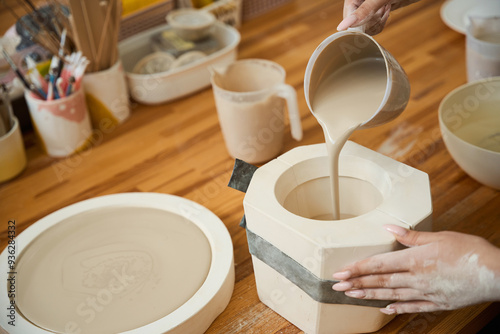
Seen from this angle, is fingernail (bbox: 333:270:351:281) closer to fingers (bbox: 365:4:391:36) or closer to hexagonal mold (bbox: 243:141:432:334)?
hexagonal mold (bbox: 243:141:432:334)

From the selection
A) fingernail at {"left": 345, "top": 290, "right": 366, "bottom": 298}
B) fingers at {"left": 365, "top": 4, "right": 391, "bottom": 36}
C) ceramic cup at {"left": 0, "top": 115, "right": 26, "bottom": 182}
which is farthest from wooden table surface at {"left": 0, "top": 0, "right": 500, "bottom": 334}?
fingers at {"left": 365, "top": 4, "right": 391, "bottom": 36}

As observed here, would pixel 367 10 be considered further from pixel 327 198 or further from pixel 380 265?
pixel 380 265

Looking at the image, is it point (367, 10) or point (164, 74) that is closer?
point (367, 10)

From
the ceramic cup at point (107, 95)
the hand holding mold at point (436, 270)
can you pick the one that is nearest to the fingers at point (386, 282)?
the hand holding mold at point (436, 270)

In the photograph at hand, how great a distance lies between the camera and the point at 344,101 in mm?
870

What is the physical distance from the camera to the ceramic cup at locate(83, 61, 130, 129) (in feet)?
4.10

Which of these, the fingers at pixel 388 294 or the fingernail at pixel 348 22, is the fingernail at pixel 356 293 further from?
the fingernail at pixel 348 22

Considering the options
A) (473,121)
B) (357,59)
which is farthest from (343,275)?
(473,121)

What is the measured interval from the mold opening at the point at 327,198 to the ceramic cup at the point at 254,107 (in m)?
0.23

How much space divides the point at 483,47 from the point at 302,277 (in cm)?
71

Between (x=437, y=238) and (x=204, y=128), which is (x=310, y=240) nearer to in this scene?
(x=437, y=238)

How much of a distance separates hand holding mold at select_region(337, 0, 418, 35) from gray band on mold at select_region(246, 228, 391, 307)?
34 cm

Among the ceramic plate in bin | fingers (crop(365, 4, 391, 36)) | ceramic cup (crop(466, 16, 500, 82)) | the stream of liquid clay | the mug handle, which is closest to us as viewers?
the stream of liquid clay

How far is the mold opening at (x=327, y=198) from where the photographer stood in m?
0.88
